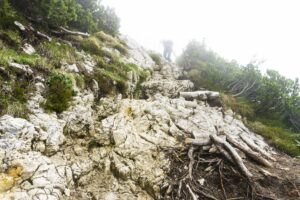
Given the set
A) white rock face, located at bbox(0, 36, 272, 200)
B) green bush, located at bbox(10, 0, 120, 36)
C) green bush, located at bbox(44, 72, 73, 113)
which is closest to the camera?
white rock face, located at bbox(0, 36, 272, 200)

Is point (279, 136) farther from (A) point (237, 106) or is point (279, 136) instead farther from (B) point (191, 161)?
(B) point (191, 161)

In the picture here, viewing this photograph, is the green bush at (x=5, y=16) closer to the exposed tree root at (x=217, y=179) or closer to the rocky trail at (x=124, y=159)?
the rocky trail at (x=124, y=159)

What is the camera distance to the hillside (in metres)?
6.64

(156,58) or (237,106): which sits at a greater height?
(156,58)

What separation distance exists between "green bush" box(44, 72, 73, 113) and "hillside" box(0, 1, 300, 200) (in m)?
0.03

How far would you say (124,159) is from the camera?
7793 millimetres

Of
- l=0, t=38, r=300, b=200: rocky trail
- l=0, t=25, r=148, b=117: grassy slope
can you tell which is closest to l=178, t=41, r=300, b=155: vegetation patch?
l=0, t=38, r=300, b=200: rocky trail

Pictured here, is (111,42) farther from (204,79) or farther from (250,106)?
(250,106)

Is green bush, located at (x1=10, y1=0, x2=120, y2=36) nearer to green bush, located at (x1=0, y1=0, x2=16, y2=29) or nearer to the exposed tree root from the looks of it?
green bush, located at (x1=0, y1=0, x2=16, y2=29)

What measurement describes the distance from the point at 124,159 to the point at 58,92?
9.19 feet

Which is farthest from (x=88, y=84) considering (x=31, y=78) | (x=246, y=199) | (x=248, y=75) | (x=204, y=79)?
(x=248, y=75)

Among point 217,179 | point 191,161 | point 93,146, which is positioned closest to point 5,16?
point 93,146

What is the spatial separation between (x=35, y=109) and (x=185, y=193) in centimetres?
445

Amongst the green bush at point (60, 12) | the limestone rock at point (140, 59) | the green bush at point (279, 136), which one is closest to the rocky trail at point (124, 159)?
the green bush at point (279, 136)
